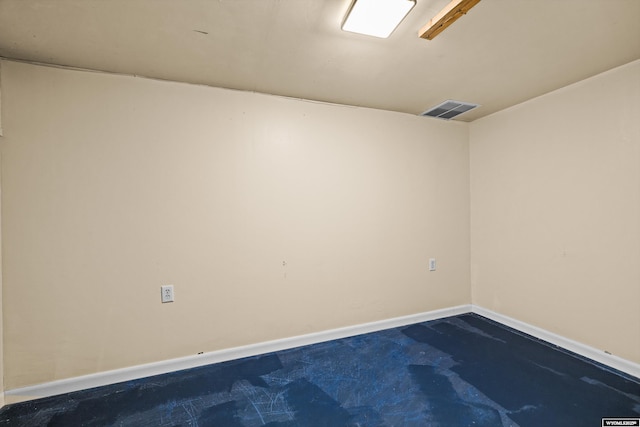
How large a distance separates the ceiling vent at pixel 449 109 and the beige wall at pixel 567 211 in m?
0.42

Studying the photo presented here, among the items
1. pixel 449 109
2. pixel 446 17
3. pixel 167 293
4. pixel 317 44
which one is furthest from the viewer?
pixel 449 109

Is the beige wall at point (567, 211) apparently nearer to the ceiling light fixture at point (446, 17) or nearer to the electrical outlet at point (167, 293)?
the ceiling light fixture at point (446, 17)

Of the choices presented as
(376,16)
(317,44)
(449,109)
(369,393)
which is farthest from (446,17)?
(369,393)

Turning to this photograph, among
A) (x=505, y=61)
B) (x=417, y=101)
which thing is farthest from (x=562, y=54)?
(x=417, y=101)

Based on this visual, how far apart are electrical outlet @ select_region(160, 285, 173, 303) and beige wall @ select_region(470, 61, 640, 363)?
330cm

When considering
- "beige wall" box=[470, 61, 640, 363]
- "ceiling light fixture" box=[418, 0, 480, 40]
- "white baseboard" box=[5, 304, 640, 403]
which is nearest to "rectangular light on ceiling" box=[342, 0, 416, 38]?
"ceiling light fixture" box=[418, 0, 480, 40]

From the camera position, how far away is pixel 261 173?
8.64 ft

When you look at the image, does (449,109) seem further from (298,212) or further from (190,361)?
(190,361)

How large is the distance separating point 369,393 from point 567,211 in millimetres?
2337

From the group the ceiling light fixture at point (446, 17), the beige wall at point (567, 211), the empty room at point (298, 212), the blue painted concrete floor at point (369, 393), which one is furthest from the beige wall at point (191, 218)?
the ceiling light fixture at point (446, 17)

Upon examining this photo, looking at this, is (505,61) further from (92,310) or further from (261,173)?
(92,310)

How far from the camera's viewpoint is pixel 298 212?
2.76 m

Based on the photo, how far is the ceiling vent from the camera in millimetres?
2956

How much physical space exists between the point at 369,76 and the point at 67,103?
2.23m
